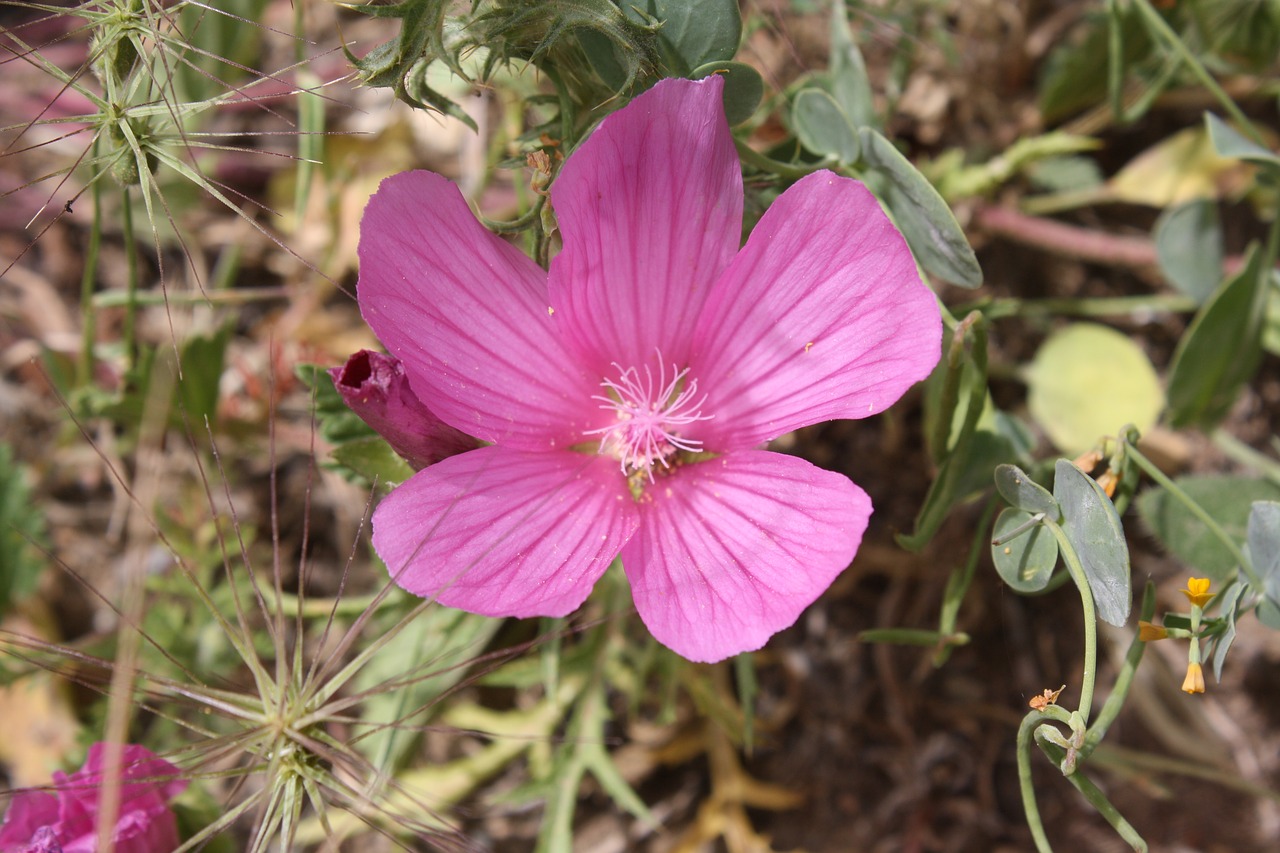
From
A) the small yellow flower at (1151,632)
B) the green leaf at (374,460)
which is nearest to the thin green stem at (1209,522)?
the small yellow flower at (1151,632)

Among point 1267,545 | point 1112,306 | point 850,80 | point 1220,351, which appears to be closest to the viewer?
point 1267,545

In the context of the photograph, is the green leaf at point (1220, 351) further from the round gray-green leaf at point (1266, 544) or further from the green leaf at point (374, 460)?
the green leaf at point (374, 460)

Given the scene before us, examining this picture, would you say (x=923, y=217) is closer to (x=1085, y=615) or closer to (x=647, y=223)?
(x=647, y=223)

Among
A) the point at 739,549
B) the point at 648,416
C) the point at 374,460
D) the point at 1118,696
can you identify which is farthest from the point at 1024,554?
the point at 374,460

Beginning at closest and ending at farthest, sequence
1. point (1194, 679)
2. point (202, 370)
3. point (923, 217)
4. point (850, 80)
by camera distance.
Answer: point (1194, 679) < point (923, 217) < point (850, 80) < point (202, 370)

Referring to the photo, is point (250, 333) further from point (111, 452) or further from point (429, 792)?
point (429, 792)

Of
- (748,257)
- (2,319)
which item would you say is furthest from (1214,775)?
(2,319)
